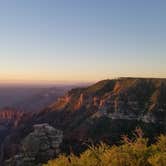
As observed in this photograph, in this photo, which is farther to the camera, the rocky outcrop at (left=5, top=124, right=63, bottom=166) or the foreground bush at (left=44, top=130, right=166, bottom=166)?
the rocky outcrop at (left=5, top=124, right=63, bottom=166)

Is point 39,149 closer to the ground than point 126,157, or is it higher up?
closer to the ground

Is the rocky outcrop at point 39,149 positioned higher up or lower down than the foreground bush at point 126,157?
lower down

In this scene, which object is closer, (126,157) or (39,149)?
(126,157)

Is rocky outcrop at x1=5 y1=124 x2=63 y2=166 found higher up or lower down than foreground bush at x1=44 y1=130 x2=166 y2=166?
lower down

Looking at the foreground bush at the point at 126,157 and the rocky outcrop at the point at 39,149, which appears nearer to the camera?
the foreground bush at the point at 126,157

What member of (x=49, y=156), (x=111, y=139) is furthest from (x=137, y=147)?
(x=111, y=139)

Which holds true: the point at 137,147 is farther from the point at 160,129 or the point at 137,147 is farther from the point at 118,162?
the point at 160,129

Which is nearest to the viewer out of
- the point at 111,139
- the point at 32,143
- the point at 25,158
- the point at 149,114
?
the point at 25,158

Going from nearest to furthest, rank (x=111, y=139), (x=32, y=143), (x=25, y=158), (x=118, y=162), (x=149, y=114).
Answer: (x=118, y=162)
(x=25, y=158)
(x=32, y=143)
(x=111, y=139)
(x=149, y=114)
